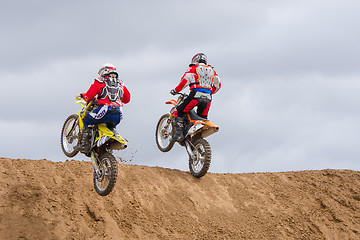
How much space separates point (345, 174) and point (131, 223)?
9633 millimetres

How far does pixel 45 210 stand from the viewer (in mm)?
11609

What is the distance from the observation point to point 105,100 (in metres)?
11.5

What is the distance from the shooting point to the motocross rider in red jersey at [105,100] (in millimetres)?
11422

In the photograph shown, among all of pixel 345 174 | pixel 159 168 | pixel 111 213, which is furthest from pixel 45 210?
pixel 345 174

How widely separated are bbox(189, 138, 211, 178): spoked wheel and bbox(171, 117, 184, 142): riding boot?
1.77 feet

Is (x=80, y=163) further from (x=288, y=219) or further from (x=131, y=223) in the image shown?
(x=288, y=219)

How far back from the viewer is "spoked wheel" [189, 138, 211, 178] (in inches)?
542

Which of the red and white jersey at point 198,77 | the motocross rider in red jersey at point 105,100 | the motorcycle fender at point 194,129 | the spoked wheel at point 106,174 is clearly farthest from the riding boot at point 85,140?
the red and white jersey at point 198,77

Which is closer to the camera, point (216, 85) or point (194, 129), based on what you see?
point (194, 129)

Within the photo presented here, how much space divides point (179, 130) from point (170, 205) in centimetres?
248

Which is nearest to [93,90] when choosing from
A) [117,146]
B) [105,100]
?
[105,100]

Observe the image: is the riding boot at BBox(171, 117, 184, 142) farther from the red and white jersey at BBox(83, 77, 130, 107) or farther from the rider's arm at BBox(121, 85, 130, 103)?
the red and white jersey at BBox(83, 77, 130, 107)

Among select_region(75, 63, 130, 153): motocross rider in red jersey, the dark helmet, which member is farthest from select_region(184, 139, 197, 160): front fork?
select_region(75, 63, 130, 153): motocross rider in red jersey

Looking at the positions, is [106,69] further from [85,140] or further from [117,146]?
[117,146]
